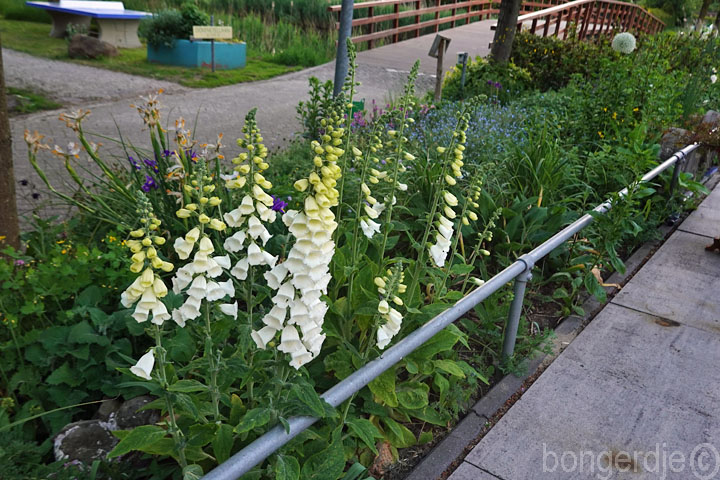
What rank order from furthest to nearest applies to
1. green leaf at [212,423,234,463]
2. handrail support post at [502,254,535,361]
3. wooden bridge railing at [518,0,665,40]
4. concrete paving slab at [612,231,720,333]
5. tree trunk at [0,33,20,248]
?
wooden bridge railing at [518,0,665,40] → concrete paving slab at [612,231,720,333] → tree trunk at [0,33,20,248] → handrail support post at [502,254,535,361] → green leaf at [212,423,234,463]

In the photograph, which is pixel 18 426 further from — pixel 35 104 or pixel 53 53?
pixel 53 53

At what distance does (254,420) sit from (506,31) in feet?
32.6

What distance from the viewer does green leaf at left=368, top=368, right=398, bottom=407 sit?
2.56 m

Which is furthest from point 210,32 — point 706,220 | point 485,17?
point 485,17

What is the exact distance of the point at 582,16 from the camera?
59.6 ft

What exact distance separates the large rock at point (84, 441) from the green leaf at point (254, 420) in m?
0.88

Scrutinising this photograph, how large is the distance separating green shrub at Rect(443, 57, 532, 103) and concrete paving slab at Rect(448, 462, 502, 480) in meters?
7.44

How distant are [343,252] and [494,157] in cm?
222

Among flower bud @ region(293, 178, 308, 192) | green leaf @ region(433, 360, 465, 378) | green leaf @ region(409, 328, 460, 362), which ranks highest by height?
flower bud @ region(293, 178, 308, 192)

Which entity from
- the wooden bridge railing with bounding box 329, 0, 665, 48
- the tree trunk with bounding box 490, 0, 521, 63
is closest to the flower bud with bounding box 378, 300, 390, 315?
the tree trunk with bounding box 490, 0, 521, 63

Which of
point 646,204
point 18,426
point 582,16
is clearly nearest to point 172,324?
point 18,426

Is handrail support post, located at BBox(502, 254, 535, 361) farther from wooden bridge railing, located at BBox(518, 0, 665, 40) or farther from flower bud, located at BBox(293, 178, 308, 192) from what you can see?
wooden bridge railing, located at BBox(518, 0, 665, 40)

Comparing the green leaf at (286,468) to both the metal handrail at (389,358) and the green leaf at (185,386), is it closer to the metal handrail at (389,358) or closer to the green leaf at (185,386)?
the metal handrail at (389,358)

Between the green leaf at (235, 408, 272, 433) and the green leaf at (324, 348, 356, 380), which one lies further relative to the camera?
the green leaf at (324, 348, 356, 380)
